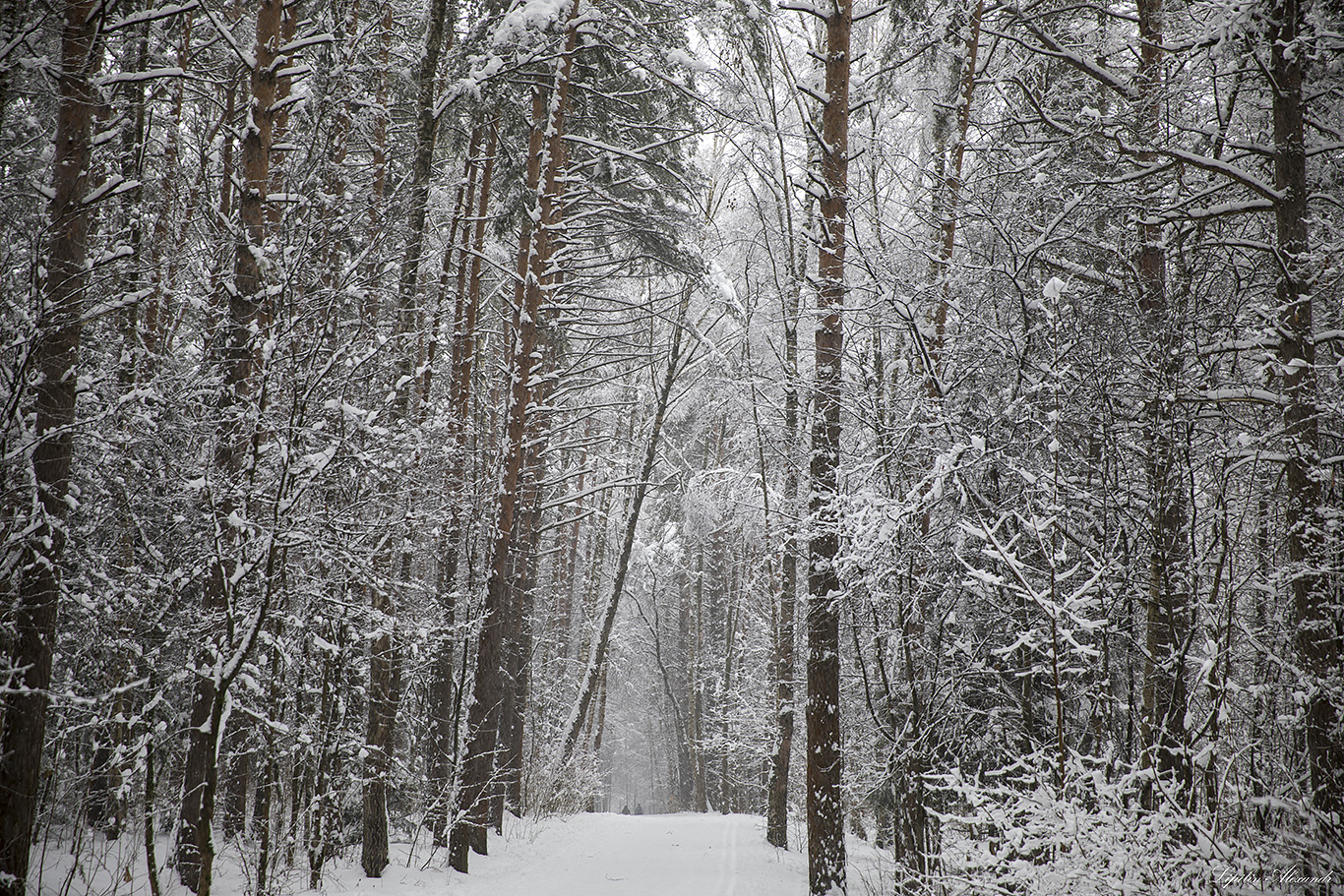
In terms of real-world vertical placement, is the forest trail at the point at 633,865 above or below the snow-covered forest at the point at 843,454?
below

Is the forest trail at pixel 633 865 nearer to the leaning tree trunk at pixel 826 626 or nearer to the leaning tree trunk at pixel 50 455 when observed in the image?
the leaning tree trunk at pixel 826 626

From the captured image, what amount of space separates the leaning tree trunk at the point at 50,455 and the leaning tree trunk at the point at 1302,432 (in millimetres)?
8483

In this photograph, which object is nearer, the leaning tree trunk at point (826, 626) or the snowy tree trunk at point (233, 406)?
the snowy tree trunk at point (233, 406)

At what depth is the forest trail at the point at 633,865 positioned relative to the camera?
8234 mm

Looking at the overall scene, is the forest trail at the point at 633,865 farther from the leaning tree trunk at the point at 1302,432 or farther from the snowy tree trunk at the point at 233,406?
the leaning tree trunk at the point at 1302,432

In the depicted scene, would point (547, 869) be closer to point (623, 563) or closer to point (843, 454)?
point (623, 563)

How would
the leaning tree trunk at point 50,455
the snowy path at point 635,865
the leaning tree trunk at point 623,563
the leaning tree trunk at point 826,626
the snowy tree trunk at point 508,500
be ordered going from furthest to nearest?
the leaning tree trunk at point 623,563 < the snowy tree trunk at point 508,500 < the snowy path at point 635,865 < the leaning tree trunk at point 826,626 < the leaning tree trunk at point 50,455

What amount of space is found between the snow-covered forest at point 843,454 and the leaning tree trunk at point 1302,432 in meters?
0.05

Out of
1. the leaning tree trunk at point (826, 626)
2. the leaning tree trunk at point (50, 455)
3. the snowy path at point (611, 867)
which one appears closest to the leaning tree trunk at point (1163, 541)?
the leaning tree trunk at point (826, 626)

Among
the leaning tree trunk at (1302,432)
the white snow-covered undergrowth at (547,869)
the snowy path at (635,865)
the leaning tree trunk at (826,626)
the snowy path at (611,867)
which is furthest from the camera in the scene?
the snowy path at (635,865)

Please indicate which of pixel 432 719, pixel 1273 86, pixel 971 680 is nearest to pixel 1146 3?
pixel 1273 86

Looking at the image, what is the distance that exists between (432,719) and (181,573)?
5411 mm

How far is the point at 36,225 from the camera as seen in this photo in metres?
5.58

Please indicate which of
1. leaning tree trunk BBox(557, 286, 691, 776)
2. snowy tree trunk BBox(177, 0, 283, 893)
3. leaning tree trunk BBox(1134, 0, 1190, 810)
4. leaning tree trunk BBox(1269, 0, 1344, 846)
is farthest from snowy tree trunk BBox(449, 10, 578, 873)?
leaning tree trunk BBox(1269, 0, 1344, 846)
